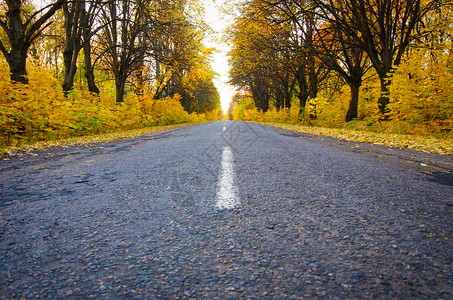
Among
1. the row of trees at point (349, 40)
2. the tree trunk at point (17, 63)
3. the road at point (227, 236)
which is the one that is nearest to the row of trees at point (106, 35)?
the tree trunk at point (17, 63)

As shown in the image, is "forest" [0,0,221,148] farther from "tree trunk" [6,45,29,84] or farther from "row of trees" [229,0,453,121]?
"row of trees" [229,0,453,121]

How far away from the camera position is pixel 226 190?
2.44m

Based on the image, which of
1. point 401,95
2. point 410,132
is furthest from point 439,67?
point 410,132

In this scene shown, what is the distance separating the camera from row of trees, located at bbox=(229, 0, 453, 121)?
1041cm

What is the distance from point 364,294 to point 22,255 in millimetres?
1832

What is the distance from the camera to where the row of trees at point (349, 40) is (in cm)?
1041

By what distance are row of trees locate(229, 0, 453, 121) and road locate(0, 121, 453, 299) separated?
8263 millimetres

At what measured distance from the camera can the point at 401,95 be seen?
8609mm

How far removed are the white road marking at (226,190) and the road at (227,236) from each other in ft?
0.06

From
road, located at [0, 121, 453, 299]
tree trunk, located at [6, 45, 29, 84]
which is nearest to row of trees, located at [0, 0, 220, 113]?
tree trunk, located at [6, 45, 29, 84]

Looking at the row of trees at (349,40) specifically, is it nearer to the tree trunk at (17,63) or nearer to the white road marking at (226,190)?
the white road marking at (226,190)

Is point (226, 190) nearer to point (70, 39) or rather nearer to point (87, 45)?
point (70, 39)

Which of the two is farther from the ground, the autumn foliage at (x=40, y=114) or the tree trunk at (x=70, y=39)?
the tree trunk at (x=70, y=39)

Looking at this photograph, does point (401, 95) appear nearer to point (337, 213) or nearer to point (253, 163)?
point (253, 163)
